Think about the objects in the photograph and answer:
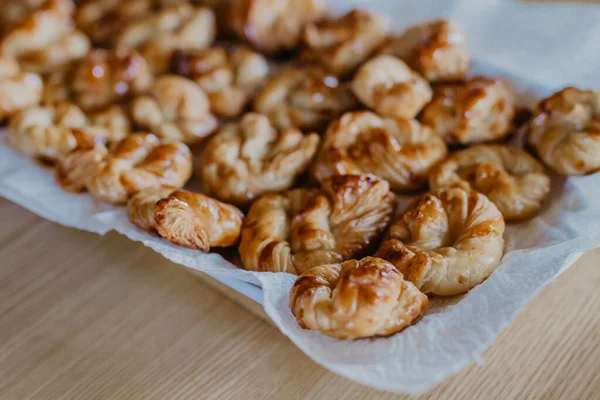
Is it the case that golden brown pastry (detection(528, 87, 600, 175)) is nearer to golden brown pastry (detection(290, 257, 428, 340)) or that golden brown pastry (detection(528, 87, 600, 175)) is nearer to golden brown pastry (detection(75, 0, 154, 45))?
golden brown pastry (detection(290, 257, 428, 340))

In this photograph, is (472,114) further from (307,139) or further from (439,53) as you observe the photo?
(307,139)

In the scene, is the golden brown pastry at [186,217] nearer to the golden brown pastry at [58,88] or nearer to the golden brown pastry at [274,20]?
the golden brown pastry at [58,88]

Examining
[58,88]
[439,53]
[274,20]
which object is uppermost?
[439,53]

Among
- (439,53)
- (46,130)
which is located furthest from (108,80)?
(439,53)

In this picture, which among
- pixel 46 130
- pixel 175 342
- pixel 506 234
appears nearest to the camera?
pixel 175 342

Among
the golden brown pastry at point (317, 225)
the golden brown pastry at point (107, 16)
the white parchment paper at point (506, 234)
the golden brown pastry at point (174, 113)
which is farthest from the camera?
the golden brown pastry at point (107, 16)

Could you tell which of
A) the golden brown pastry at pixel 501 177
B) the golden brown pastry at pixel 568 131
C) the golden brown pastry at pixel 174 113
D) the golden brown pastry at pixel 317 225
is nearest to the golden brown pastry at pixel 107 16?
the golden brown pastry at pixel 174 113

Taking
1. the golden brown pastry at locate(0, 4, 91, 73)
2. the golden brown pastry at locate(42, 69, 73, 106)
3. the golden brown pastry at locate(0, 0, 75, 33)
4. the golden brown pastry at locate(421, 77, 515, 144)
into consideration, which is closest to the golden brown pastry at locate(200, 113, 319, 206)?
the golden brown pastry at locate(421, 77, 515, 144)
